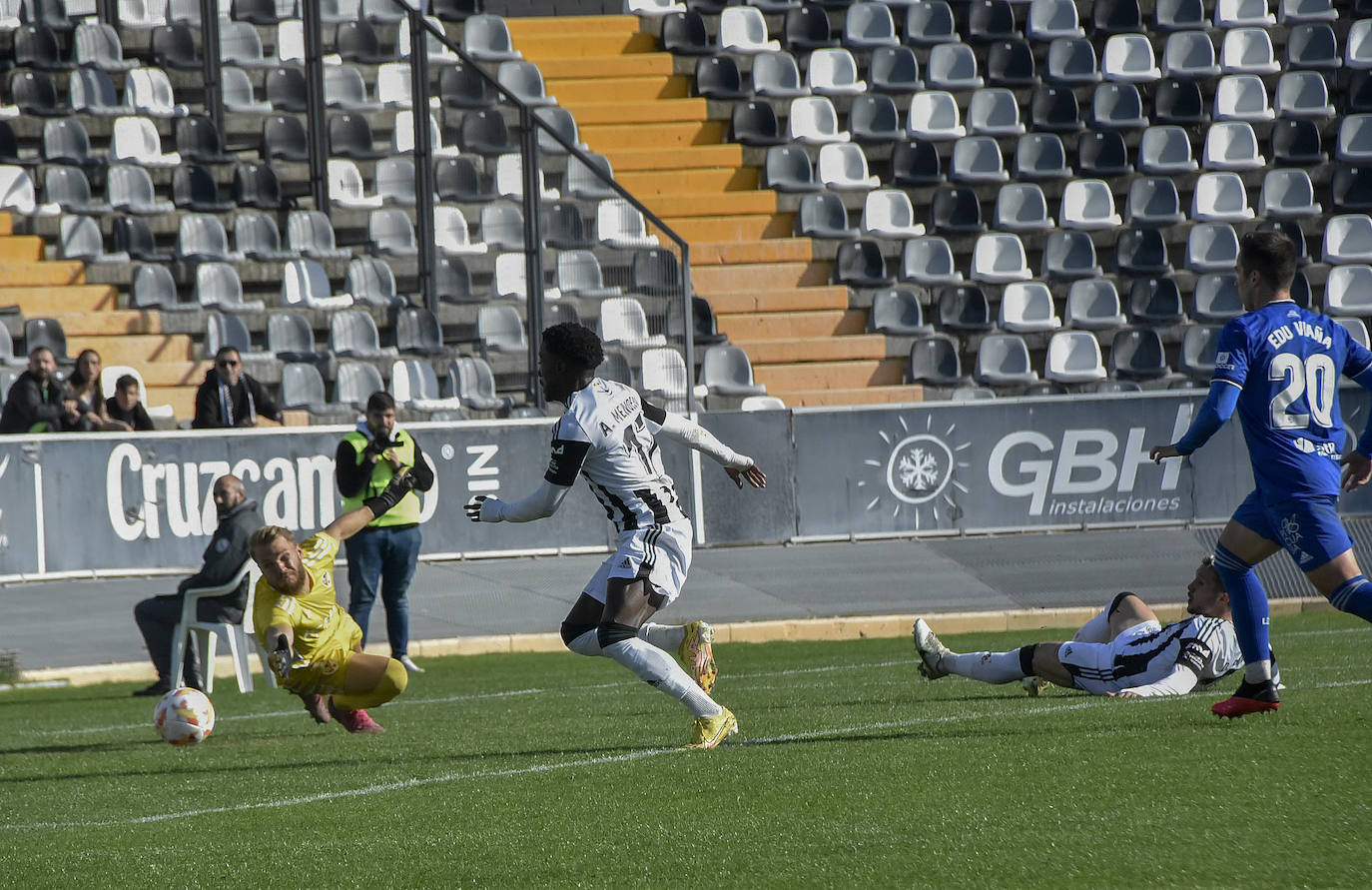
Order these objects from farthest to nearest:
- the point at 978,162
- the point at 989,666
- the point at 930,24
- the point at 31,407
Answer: the point at 930,24 → the point at 978,162 → the point at 31,407 → the point at 989,666

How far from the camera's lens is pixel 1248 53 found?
2494cm

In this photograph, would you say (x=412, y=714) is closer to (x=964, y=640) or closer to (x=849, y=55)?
(x=964, y=640)

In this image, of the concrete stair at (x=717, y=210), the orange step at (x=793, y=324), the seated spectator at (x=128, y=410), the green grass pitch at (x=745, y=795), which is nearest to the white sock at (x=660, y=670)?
the green grass pitch at (x=745, y=795)

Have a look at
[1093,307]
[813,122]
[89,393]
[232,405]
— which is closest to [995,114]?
[813,122]

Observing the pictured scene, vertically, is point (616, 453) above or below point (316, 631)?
above

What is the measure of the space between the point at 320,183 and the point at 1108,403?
35.7ft

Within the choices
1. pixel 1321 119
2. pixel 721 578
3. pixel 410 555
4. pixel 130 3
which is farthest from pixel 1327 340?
pixel 130 3

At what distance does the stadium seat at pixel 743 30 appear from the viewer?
25.4m

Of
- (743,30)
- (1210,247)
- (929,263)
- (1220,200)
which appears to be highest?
(743,30)

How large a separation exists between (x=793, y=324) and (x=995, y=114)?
4.70m

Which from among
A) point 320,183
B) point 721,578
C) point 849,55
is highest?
point 849,55

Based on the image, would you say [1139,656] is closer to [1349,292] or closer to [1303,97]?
[1349,292]

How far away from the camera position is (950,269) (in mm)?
22844

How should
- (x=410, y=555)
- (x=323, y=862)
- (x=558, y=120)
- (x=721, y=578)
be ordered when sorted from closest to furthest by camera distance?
(x=323, y=862), (x=410, y=555), (x=721, y=578), (x=558, y=120)
